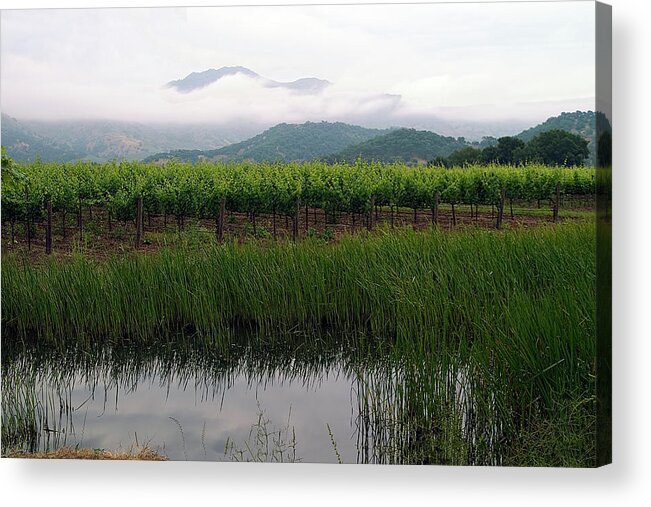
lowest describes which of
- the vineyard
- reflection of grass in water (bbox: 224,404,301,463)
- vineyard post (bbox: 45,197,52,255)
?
reflection of grass in water (bbox: 224,404,301,463)

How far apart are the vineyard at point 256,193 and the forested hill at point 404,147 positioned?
64mm

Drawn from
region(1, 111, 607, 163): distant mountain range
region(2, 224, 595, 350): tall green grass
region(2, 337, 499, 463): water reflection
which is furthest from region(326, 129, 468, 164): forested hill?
region(2, 337, 499, 463): water reflection

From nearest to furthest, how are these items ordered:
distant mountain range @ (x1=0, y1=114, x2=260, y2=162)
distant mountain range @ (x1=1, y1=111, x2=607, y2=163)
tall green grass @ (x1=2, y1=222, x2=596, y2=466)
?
tall green grass @ (x1=2, y1=222, x2=596, y2=466), distant mountain range @ (x1=1, y1=111, x2=607, y2=163), distant mountain range @ (x1=0, y1=114, x2=260, y2=162)

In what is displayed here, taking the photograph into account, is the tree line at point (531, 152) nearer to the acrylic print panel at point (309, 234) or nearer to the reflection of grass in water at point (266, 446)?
the acrylic print panel at point (309, 234)

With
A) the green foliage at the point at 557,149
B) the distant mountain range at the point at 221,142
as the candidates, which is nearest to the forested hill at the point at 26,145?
the distant mountain range at the point at 221,142

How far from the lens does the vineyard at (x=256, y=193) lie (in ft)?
17.1

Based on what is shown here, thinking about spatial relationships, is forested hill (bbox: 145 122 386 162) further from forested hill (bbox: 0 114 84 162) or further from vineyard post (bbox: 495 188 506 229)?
vineyard post (bbox: 495 188 506 229)

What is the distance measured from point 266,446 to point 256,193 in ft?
5.23

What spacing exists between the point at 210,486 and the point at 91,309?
1403 mm

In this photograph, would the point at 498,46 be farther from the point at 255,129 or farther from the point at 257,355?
the point at 257,355

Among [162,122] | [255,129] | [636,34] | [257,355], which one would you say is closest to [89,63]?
[162,122]

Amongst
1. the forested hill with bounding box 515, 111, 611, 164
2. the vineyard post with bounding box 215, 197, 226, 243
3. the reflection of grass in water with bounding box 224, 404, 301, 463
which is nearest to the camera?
the forested hill with bounding box 515, 111, 611, 164

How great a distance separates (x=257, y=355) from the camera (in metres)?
A: 5.31

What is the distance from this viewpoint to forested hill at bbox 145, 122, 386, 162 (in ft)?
16.8
